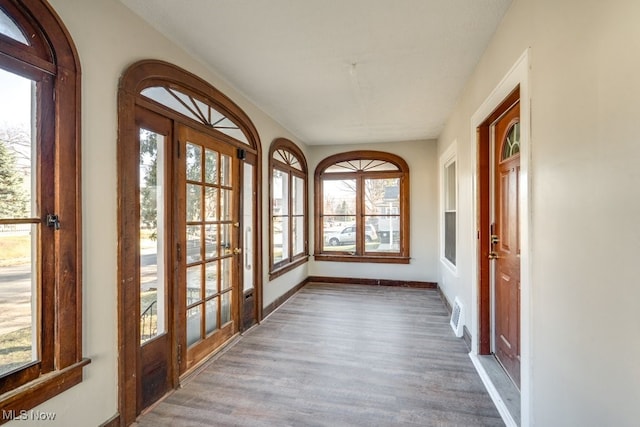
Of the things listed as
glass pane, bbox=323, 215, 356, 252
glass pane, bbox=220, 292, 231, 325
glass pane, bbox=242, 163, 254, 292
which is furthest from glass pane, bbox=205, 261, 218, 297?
glass pane, bbox=323, 215, 356, 252

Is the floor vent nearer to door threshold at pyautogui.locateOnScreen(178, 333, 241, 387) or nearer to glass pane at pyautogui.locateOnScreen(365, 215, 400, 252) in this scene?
glass pane at pyautogui.locateOnScreen(365, 215, 400, 252)

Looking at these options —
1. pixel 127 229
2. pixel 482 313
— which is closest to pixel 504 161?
pixel 482 313

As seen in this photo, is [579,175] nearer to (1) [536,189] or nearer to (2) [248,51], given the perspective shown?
(1) [536,189]

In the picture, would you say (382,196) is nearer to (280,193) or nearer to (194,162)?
(280,193)

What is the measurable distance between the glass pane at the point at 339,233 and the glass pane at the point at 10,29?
4.94 metres

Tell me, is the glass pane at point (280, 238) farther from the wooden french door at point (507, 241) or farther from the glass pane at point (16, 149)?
the glass pane at point (16, 149)

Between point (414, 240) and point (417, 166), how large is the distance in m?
1.36

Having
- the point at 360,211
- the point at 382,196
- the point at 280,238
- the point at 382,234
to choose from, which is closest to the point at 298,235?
the point at 280,238

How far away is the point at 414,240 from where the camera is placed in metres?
5.64

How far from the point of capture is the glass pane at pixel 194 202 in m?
2.65

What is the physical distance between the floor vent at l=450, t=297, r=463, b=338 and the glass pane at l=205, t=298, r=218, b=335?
8.47 ft

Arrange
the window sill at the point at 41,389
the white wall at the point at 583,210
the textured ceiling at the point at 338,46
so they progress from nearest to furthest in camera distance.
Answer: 1. the white wall at the point at 583,210
2. the window sill at the point at 41,389
3. the textured ceiling at the point at 338,46

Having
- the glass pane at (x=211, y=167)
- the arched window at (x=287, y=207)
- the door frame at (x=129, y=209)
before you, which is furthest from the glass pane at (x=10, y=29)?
the arched window at (x=287, y=207)

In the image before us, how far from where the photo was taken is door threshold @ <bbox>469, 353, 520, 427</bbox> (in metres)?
2.00
